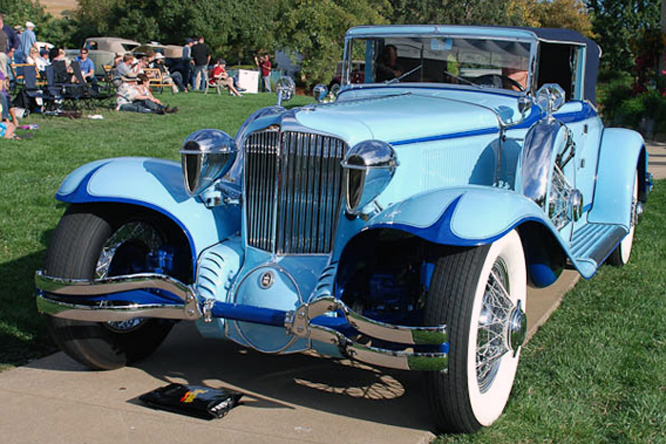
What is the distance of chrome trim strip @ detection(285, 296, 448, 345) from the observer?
2.86 meters

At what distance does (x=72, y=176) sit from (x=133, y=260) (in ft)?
1.69

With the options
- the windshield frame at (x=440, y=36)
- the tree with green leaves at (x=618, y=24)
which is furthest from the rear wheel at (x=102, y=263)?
the tree with green leaves at (x=618, y=24)

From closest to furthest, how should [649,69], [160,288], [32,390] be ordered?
[160,288] → [32,390] → [649,69]

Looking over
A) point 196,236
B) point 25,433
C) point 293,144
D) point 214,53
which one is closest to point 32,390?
point 25,433

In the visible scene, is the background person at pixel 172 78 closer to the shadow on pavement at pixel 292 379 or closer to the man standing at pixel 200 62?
the man standing at pixel 200 62

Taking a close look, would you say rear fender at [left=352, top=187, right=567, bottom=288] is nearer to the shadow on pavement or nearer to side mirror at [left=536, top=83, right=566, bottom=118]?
the shadow on pavement

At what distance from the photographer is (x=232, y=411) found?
10.9 ft

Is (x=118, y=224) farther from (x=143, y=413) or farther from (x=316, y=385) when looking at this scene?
(x=316, y=385)

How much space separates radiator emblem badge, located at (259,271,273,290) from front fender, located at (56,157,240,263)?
43 cm

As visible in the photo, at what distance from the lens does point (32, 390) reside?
3475 millimetres

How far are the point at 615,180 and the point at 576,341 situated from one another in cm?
168

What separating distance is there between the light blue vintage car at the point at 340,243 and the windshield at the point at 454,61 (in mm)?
553

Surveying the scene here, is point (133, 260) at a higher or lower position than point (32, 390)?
higher

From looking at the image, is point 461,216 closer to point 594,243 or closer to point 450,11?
point 594,243
